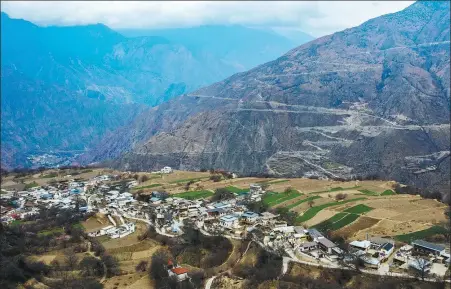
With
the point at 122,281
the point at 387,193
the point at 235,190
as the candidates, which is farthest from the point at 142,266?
the point at 387,193

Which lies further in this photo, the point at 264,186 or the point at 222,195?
the point at 264,186

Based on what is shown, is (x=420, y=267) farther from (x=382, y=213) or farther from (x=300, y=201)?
(x=300, y=201)

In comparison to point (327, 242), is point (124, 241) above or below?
below

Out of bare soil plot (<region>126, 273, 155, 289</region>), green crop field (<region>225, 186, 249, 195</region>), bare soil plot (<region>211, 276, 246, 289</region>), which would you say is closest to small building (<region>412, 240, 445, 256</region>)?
bare soil plot (<region>211, 276, 246, 289</region>)

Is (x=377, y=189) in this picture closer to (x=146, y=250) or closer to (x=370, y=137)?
(x=146, y=250)

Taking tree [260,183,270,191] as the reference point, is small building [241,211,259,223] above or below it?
above

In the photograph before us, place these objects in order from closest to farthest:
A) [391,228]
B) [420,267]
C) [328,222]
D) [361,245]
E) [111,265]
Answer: [420,267] → [111,265] → [361,245] → [391,228] → [328,222]

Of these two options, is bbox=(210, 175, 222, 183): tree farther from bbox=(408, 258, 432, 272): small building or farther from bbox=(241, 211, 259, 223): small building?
bbox=(408, 258, 432, 272): small building
